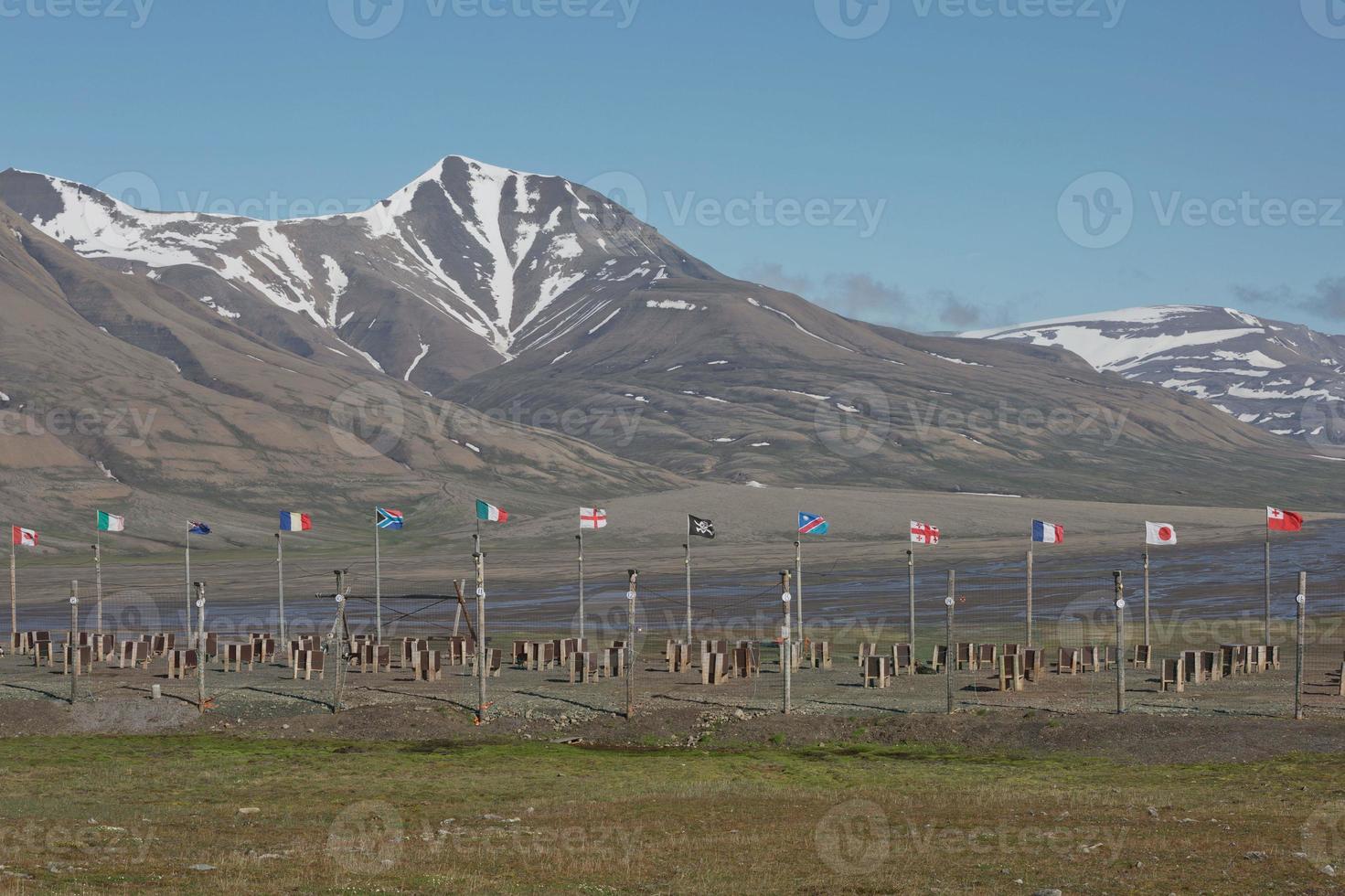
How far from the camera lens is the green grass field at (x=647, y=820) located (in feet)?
83.3

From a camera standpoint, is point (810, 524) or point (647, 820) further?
point (810, 524)

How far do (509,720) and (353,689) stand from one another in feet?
36.3

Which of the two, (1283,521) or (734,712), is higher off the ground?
(1283,521)

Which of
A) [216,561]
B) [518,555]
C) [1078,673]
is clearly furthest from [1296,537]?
[1078,673]

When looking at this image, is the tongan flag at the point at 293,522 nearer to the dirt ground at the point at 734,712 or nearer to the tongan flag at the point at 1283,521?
the dirt ground at the point at 734,712

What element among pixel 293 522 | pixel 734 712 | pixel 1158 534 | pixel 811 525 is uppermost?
pixel 293 522

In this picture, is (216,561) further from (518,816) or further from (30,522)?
(518,816)

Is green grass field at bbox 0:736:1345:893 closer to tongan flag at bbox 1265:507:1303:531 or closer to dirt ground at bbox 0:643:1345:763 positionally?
dirt ground at bbox 0:643:1345:763

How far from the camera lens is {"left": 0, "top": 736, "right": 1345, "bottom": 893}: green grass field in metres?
25.4

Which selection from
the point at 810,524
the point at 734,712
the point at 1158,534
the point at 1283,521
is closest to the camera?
the point at 734,712

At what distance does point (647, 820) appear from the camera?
32.9 metres

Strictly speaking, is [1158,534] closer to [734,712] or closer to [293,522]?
[734,712]

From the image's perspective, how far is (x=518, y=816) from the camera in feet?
110

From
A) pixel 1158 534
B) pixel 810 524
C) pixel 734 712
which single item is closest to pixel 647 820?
pixel 734 712
